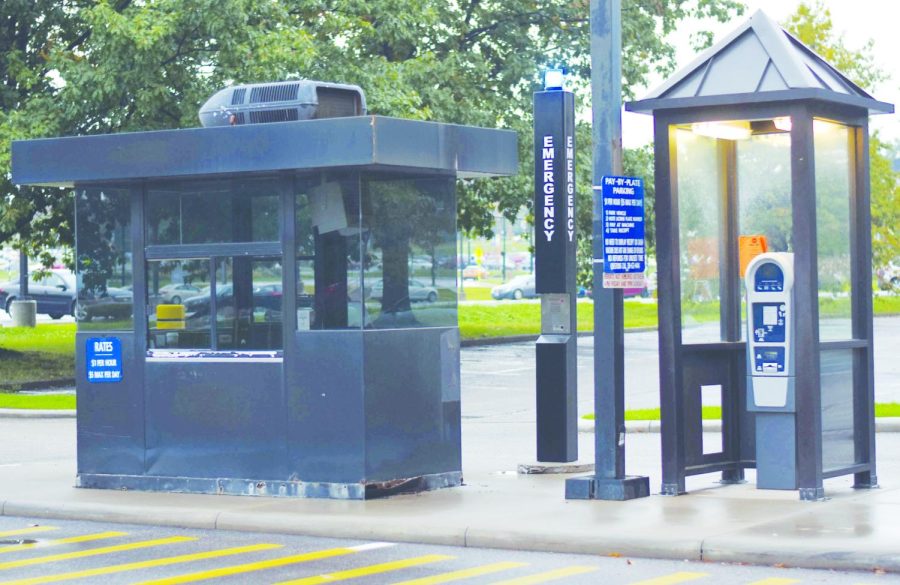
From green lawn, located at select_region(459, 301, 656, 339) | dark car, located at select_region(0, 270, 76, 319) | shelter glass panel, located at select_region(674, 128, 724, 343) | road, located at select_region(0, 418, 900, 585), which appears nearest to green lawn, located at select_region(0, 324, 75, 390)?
green lawn, located at select_region(459, 301, 656, 339)

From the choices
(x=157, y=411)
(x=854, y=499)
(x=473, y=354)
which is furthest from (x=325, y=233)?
(x=473, y=354)

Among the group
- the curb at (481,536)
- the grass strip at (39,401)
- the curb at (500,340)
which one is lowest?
the curb at (481,536)

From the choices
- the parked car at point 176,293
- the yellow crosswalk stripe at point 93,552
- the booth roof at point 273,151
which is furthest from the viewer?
the parked car at point 176,293

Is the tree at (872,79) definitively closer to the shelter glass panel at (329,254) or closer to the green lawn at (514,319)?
the green lawn at (514,319)

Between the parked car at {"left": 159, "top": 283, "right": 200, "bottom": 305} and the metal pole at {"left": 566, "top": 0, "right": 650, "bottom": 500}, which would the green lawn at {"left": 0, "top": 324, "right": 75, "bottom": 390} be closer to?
the parked car at {"left": 159, "top": 283, "right": 200, "bottom": 305}

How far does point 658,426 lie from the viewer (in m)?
17.9

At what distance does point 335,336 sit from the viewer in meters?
12.4

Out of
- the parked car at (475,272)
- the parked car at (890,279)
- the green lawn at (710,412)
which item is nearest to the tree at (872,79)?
the parked car at (890,279)

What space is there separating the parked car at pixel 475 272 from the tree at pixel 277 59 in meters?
75.9

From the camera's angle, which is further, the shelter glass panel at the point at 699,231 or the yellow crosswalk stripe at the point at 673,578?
the shelter glass panel at the point at 699,231

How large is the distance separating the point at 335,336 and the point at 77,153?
2.79m

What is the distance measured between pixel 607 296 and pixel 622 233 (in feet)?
1.60

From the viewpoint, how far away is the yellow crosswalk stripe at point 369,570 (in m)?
9.14

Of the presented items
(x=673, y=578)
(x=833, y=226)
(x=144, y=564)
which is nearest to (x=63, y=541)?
(x=144, y=564)
